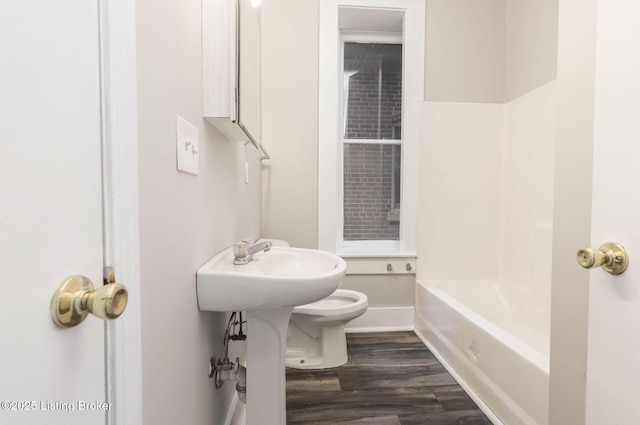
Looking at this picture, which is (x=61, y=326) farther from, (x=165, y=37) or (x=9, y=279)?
(x=165, y=37)

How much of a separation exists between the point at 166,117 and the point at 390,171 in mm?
2061

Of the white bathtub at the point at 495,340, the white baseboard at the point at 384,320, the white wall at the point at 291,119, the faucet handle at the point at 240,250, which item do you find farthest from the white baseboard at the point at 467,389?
the faucet handle at the point at 240,250

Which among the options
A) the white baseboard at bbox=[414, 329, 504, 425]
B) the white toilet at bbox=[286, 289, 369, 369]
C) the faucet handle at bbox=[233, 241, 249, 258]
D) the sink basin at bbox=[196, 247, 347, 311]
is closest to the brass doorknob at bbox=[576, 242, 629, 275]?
the sink basin at bbox=[196, 247, 347, 311]

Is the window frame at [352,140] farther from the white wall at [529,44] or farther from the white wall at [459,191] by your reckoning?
the white wall at [529,44]

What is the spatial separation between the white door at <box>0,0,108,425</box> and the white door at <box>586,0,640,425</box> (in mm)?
942

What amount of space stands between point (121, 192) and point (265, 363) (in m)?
0.83

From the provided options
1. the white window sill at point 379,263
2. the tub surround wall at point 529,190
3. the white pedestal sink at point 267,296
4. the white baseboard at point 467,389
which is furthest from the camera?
the white window sill at point 379,263

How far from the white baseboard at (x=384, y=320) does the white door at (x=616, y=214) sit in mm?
1722

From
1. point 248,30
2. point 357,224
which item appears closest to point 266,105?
point 248,30

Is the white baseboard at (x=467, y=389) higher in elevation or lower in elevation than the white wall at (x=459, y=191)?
lower

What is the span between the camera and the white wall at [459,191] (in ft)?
7.72

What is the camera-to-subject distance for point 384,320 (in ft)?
7.80

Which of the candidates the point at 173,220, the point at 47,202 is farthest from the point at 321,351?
the point at 47,202

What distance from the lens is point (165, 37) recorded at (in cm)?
70
